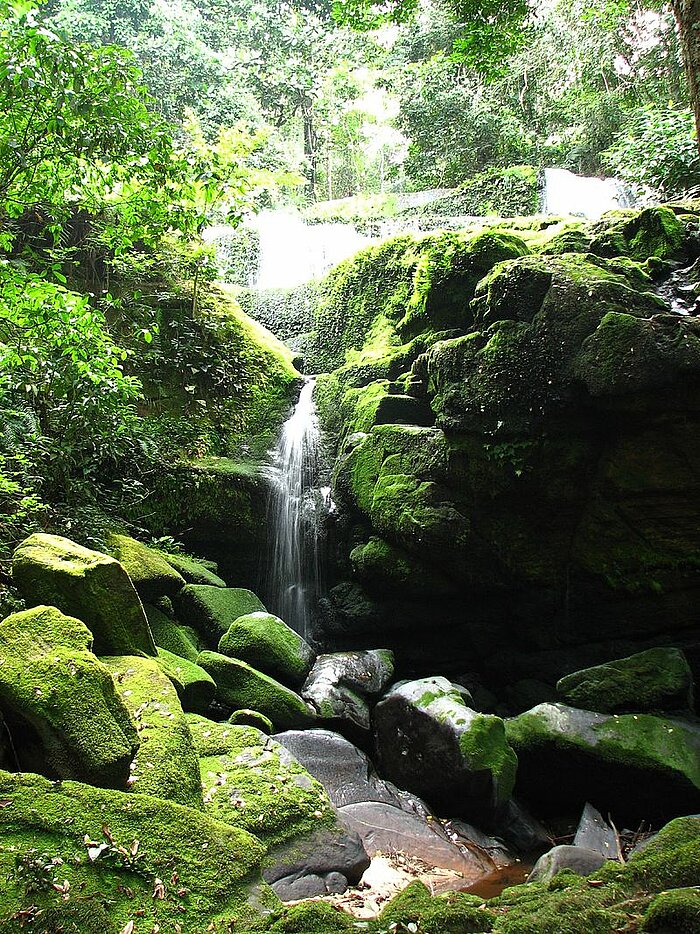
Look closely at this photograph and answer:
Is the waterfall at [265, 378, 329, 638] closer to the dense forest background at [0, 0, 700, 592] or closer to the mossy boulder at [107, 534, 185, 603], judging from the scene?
the dense forest background at [0, 0, 700, 592]

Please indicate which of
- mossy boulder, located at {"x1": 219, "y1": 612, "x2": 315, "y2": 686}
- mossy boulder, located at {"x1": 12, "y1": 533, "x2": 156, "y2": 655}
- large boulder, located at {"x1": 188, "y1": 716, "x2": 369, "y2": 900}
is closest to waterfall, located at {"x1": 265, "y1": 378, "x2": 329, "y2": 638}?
mossy boulder, located at {"x1": 219, "y1": 612, "x2": 315, "y2": 686}

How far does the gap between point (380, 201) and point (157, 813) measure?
62.3ft

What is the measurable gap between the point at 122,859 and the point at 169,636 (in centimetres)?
414

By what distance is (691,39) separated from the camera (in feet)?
10.4

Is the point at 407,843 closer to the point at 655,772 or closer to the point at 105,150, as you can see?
the point at 655,772

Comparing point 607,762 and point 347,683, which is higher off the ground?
point 347,683

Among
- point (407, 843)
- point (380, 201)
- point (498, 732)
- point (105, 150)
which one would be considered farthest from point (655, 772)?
point (380, 201)

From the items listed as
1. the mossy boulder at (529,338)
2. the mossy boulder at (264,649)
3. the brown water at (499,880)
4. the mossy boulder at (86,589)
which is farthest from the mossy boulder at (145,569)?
the brown water at (499,880)

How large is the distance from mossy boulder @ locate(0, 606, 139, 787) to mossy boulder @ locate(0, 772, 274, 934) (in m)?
0.22

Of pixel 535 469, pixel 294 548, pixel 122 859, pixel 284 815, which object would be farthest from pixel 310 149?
pixel 122 859

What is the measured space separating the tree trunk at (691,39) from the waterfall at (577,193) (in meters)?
13.0

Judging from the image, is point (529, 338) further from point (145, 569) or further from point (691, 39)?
point (145, 569)

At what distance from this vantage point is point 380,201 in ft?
62.1

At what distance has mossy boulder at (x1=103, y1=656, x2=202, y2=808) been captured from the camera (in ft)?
12.1
